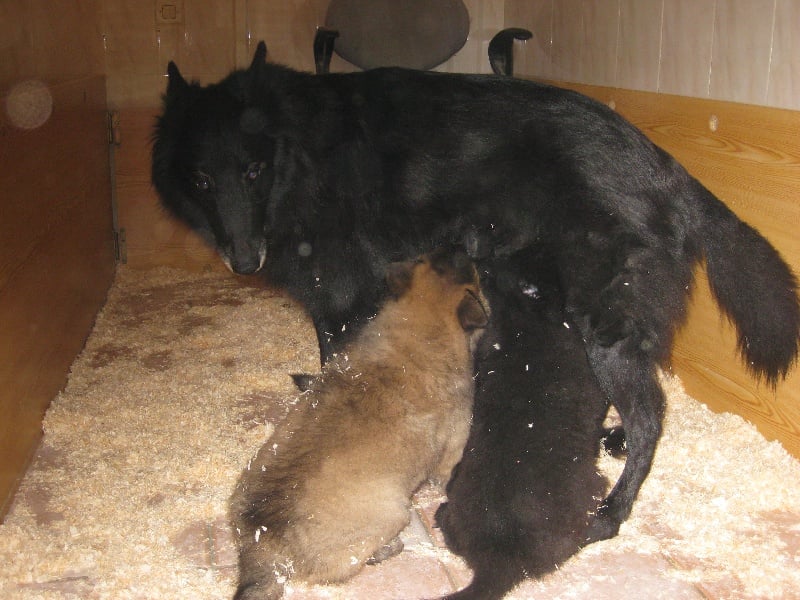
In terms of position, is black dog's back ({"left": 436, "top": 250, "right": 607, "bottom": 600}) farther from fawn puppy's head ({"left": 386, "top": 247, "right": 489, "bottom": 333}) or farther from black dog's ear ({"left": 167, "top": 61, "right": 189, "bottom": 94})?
black dog's ear ({"left": 167, "top": 61, "right": 189, "bottom": 94})

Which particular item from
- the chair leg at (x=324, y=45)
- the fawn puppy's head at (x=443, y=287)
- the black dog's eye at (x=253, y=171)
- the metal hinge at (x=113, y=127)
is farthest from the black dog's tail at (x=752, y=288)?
the metal hinge at (x=113, y=127)

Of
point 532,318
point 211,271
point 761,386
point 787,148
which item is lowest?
point 211,271

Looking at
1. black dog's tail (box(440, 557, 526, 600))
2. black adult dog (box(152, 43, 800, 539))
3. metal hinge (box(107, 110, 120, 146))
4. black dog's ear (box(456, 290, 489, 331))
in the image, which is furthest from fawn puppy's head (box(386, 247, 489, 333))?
metal hinge (box(107, 110, 120, 146))

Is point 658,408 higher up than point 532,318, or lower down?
lower down

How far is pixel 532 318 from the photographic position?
2186mm

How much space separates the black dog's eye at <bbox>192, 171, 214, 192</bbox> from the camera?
9.21ft

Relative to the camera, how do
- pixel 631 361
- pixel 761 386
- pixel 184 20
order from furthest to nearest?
pixel 184 20
pixel 761 386
pixel 631 361

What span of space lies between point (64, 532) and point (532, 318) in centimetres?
159

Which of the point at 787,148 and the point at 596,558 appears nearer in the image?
the point at 596,558

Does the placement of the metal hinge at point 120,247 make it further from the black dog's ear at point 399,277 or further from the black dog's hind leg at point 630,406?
the black dog's hind leg at point 630,406

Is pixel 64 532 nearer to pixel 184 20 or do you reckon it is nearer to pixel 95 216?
pixel 95 216

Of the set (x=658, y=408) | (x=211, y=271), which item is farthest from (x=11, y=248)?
(x=211, y=271)

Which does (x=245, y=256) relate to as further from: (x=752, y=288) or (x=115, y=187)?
(x=115, y=187)

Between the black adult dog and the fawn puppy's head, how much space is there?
0.28 metres
